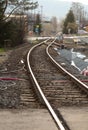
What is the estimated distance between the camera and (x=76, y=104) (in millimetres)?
10977

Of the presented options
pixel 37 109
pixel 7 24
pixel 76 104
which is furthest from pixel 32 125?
pixel 7 24

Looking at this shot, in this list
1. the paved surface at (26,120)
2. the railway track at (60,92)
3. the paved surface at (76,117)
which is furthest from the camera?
the railway track at (60,92)

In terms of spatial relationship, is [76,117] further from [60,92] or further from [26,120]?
[60,92]

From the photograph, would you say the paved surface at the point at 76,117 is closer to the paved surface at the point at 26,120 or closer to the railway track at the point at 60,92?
the railway track at the point at 60,92

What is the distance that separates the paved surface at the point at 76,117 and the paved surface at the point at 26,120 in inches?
14.6

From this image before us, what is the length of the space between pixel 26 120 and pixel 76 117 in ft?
3.65

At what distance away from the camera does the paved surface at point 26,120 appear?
26.8 ft

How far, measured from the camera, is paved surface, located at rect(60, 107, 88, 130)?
828cm

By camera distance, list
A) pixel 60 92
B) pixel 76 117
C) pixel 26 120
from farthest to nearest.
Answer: pixel 60 92, pixel 76 117, pixel 26 120

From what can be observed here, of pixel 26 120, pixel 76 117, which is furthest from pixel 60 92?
pixel 26 120

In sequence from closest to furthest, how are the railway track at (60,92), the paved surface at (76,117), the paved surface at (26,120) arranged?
the paved surface at (26,120)
the paved surface at (76,117)
the railway track at (60,92)

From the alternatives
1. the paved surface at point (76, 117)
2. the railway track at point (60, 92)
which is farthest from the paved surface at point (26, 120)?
the paved surface at point (76, 117)

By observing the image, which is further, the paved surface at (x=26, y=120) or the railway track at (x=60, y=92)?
the railway track at (x=60, y=92)

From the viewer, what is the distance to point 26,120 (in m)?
8.85
